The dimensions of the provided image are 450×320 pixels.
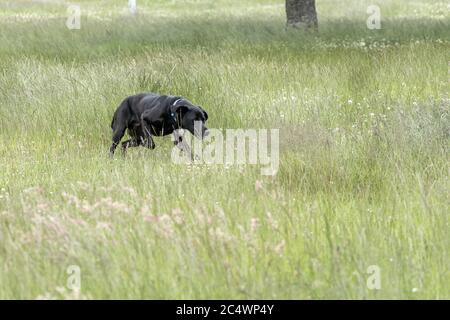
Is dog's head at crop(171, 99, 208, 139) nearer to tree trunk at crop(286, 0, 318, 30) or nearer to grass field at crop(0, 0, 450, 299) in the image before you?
grass field at crop(0, 0, 450, 299)

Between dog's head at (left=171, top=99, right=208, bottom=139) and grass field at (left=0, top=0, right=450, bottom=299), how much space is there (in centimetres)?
39

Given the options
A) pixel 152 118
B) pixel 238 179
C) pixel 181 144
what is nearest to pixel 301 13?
pixel 152 118

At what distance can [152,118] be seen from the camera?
788 centimetres

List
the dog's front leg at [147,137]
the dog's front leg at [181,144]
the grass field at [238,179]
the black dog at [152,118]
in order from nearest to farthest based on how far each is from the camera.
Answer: the grass field at [238,179] < the dog's front leg at [181,144] < the black dog at [152,118] < the dog's front leg at [147,137]

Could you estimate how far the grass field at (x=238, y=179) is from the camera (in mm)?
4117

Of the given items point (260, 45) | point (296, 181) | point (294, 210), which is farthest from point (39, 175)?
point (260, 45)

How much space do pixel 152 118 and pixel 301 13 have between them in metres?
10.3

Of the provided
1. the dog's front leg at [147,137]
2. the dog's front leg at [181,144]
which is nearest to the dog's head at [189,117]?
the dog's front leg at [181,144]

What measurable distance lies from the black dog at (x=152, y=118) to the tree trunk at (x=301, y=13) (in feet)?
31.3

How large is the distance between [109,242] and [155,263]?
1.17 feet

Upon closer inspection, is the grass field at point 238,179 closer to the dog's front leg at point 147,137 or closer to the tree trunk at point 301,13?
the dog's front leg at point 147,137

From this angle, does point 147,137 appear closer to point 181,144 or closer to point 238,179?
point 181,144
